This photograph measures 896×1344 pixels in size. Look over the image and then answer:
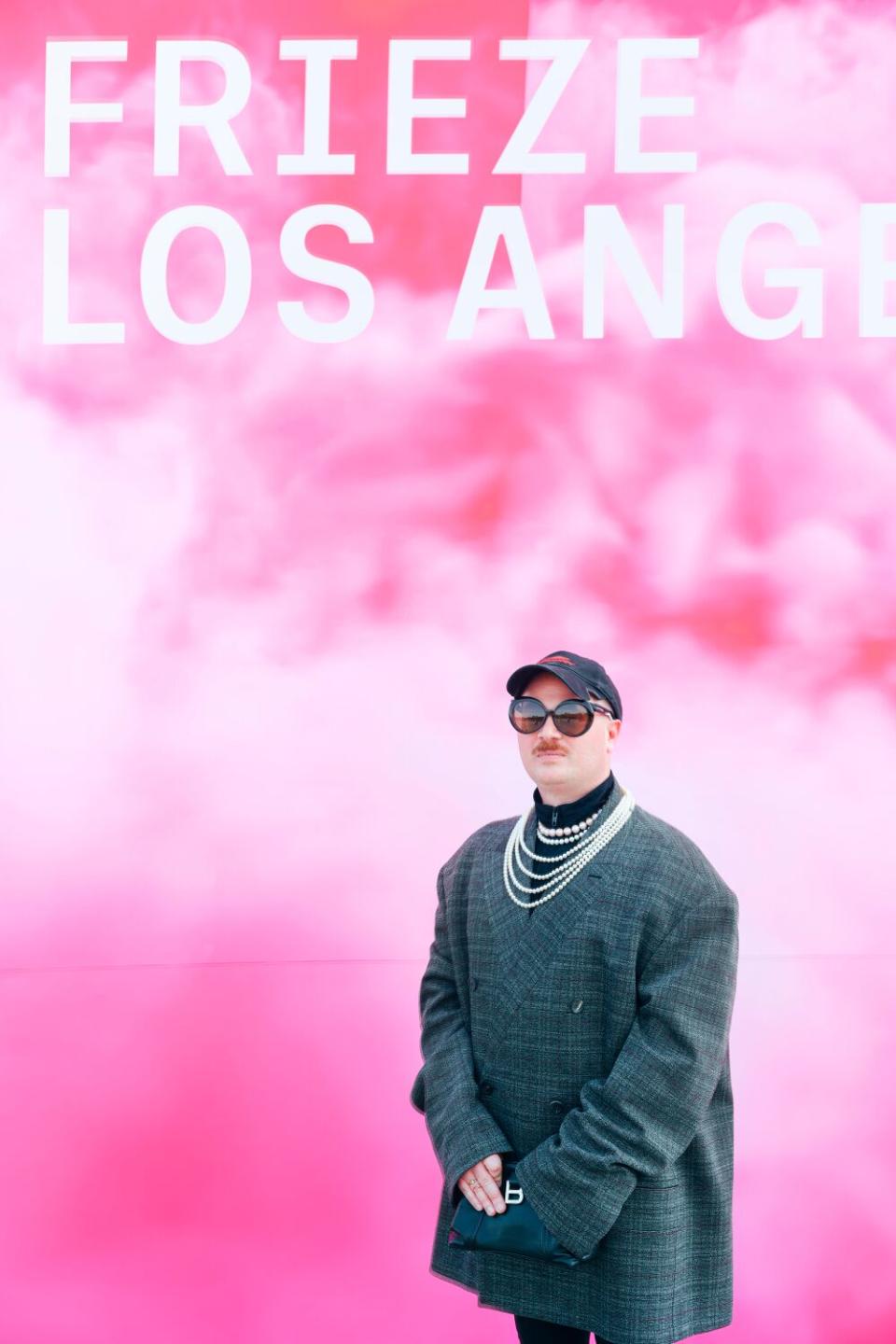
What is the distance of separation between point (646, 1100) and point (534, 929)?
27cm

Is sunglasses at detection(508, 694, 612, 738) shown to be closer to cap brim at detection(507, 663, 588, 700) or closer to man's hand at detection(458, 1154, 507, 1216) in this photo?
cap brim at detection(507, 663, 588, 700)

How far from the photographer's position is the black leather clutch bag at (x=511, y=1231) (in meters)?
1.91

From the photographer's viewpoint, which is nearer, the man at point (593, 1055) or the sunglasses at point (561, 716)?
the man at point (593, 1055)

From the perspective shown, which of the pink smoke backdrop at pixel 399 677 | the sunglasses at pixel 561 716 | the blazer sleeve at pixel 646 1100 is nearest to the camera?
the blazer sleeve at pixel 646 1100

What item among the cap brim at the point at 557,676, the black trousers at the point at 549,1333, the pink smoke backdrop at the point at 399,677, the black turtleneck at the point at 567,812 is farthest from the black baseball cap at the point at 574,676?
the black trousers at the point at 549,1333

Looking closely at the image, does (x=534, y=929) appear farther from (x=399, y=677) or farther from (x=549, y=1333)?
(x=399, y=677)

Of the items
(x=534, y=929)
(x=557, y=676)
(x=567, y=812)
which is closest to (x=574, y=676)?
(x=557, y=676)

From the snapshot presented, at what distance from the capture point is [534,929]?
79.6 inches

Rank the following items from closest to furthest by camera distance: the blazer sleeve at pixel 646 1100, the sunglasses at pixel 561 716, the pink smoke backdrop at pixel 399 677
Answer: the blazer sleeve at pixel 646 1100 → the sunglasses at pixel 561 716 → the pink smoke backdrop at pixel 399 677

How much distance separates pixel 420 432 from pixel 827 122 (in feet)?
3.10

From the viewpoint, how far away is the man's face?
2043 millimetres

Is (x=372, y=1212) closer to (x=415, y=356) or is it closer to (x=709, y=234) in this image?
(x=415, y=356)

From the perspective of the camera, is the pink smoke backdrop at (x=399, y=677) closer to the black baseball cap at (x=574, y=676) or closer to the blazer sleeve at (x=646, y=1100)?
the black baseball cap at (x=574, y=676)

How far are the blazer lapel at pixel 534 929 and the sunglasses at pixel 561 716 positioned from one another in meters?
0.12
